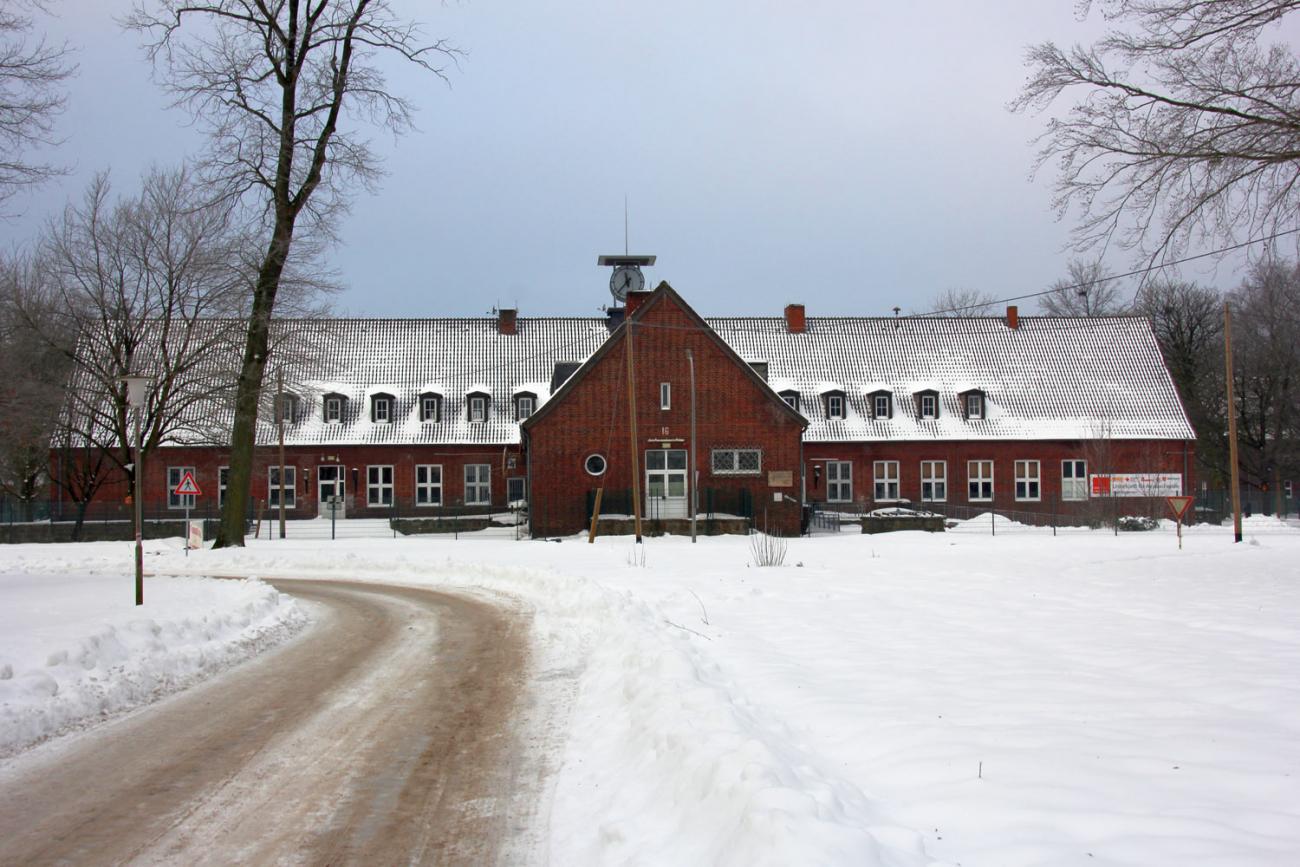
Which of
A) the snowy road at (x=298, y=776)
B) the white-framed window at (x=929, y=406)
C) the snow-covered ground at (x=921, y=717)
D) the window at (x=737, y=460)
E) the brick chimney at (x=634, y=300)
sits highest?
the brick chimney at (x=634, y=300)

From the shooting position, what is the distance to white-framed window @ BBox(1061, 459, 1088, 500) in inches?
1935

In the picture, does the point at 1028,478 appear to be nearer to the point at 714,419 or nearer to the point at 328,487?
the point at 714,419

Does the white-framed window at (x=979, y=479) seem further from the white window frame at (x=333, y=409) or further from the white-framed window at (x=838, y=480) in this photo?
the white window frame at (x=333, y=409)

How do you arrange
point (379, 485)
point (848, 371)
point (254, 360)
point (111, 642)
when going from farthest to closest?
1. point (848, 371)
2. point (379, 485)
3. point (254, 360)
4. point (111, 642)

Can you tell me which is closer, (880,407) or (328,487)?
(328,487)

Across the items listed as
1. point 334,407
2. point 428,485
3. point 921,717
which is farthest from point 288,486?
point 921,717

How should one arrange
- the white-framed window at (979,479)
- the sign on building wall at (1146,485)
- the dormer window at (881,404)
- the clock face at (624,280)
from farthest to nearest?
1. the clock face at (624,280)
2. the dormer window at (881,404)
3. the white-framed window at (979,479)
4. the sign on building wall at (1146,485)

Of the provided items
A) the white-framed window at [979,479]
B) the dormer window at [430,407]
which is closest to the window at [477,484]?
the dormer window at [430,407]

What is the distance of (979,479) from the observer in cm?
4925

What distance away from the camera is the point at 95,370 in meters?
36.3

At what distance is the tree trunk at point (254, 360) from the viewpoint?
3050cm

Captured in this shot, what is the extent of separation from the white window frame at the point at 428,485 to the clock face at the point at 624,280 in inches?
531

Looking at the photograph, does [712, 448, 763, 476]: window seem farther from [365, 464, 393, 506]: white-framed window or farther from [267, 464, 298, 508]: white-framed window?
[267, 464, 298, 508]: white-framed window

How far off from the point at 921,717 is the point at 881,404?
145ft
